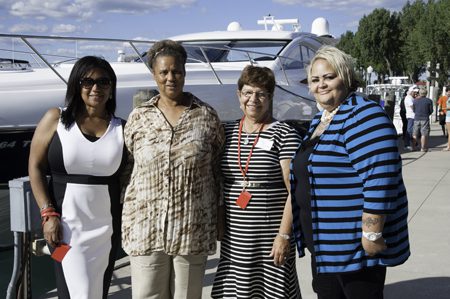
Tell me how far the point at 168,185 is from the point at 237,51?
6311mm

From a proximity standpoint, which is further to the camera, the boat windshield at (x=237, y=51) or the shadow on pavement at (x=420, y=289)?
the boat windshield at (x=237, y=51)

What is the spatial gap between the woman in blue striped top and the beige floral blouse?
52cm

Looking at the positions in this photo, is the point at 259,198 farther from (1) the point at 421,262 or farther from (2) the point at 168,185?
(1) the point at 421,262

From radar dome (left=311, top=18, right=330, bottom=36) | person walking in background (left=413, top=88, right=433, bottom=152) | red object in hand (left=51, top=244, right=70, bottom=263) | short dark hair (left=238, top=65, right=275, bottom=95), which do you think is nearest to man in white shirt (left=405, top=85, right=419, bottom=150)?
person walking in background (left=413, top=88, right=433, bottom=152)

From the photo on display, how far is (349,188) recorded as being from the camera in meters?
2.49

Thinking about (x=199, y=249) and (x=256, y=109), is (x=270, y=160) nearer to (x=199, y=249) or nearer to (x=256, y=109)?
(x=256, y=109)

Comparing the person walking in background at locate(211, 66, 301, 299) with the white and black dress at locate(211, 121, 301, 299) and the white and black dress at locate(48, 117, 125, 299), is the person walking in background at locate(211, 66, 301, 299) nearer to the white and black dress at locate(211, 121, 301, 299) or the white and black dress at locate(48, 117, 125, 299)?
the white and black dress at locate(211, 121, 301, 299)

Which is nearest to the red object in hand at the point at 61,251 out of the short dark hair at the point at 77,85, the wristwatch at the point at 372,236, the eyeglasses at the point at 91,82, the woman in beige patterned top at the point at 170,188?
the woman in beige patterned top at the point at 170,188

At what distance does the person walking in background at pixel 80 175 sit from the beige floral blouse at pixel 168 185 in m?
0.12

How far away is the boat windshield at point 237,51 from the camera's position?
350 inches

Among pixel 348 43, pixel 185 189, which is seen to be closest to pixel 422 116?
pixel 185 189

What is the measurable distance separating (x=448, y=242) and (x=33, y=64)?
561 cm

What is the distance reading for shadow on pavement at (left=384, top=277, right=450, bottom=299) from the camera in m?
4.33

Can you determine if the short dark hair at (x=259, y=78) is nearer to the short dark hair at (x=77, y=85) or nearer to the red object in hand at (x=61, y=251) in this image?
the short dark hair at (x=77, y=85)
